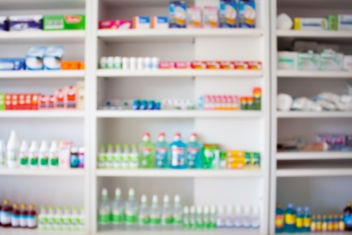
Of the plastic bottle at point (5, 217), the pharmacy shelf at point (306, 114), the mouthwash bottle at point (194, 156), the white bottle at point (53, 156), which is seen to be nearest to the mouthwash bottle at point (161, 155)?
the mouthwash bottle at point (194, 156)

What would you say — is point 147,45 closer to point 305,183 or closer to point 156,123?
point 156,123

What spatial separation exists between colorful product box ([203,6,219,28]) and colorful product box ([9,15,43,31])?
4.43 feet

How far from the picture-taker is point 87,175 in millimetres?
2186

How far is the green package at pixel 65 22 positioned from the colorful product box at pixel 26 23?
0.05 meters

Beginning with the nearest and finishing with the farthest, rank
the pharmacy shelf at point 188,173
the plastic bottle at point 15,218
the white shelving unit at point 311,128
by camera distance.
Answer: the pharmacy shelf at point 188,173
the plastic bottle at point 15,218
the white shelving unit at point 311,128

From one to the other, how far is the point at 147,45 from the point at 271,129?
4.35 ft

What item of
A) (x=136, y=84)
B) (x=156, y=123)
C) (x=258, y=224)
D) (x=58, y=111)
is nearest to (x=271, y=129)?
(x=258, y=224)

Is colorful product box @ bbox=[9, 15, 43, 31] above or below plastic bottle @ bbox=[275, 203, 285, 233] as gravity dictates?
above

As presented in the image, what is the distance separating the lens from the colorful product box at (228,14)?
2262 millimetres

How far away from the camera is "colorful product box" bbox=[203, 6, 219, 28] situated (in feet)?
7.42

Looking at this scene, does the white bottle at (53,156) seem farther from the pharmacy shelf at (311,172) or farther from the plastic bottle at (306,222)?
the plastic bottle at (306,222)

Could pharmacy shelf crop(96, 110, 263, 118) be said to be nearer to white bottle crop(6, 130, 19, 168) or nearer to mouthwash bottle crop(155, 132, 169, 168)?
mouthwash bottle crop(155, 132, 169, 168)

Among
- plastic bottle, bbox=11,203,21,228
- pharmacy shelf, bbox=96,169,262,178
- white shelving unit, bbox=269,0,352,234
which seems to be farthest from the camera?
white shelving unit, bbox=269,0,352,234

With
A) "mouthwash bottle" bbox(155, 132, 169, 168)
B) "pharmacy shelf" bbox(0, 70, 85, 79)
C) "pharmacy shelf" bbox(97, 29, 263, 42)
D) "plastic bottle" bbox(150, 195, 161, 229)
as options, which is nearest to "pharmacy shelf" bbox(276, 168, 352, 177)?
"mouthwash bottle" bbox(155, 132, 169, 168)
